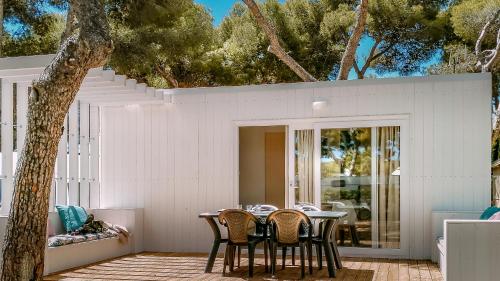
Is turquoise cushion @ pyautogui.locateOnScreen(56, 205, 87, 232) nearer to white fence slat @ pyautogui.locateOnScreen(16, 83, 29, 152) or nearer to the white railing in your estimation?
the white railing

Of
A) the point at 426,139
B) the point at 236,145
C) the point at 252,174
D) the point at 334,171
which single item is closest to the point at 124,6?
the point at 252,174

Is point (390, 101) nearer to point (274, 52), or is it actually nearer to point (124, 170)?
point (124, 170)

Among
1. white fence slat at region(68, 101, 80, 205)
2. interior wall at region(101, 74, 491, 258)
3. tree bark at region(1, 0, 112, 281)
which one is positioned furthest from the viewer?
white fence slat at region(68, 101, 80, 205)

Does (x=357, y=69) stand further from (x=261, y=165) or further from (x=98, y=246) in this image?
(x=98, y=246)

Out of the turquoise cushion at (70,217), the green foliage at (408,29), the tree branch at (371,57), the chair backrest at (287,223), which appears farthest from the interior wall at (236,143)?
the tree branch at (371,57)

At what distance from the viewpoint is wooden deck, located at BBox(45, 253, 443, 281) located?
22.3ft

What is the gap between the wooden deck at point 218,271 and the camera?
6785 mm

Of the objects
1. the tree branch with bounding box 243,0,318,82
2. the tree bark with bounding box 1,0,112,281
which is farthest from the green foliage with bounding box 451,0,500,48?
the tree bark with bounding box 1,0,112,281

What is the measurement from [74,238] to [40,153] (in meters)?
3.35

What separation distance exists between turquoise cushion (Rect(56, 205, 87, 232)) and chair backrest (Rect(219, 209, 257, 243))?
246cm

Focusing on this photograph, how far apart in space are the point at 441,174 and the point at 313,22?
7.59 meters

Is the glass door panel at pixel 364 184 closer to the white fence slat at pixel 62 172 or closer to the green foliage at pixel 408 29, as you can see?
the white fence slat at pixel 62 172

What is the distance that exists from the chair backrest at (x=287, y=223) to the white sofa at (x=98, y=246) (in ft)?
8.74

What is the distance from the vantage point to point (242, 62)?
1488 centimetres
